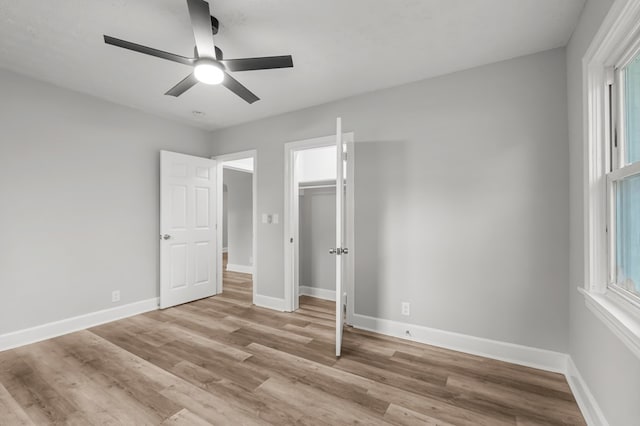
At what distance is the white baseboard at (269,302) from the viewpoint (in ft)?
12.4

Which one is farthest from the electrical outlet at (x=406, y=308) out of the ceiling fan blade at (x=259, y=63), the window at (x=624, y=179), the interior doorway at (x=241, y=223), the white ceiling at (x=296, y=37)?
the interior doorway at (x=241, y=223)

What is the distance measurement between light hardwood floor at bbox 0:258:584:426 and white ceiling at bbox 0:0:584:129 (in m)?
2.64

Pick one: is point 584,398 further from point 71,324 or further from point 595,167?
point 71,324

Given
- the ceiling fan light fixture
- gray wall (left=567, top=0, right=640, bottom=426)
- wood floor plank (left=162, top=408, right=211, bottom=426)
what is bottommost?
wood floor plank (left=162, top=408, right=211, bottom=426)

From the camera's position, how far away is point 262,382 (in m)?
2.11

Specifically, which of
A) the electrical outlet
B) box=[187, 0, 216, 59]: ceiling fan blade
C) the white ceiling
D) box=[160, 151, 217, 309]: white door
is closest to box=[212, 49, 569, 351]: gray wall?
the electrical outlet

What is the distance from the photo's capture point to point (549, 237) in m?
2.27

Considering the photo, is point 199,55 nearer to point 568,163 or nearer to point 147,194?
point 147,194

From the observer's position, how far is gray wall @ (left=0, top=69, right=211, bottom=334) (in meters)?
2.70

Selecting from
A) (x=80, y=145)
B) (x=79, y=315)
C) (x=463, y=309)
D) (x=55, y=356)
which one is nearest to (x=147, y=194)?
(x=80, y=145)

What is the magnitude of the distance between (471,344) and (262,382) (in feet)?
6.17

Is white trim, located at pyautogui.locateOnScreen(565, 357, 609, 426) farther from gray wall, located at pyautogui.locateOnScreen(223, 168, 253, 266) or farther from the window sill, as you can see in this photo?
gray wall, located at pyautogui.locateOnScreen(223, 168, 253, 266)

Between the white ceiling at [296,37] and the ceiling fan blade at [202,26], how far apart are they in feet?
0.87

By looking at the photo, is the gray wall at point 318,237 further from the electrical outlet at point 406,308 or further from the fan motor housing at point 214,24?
the fan motor housing at point 214,24
